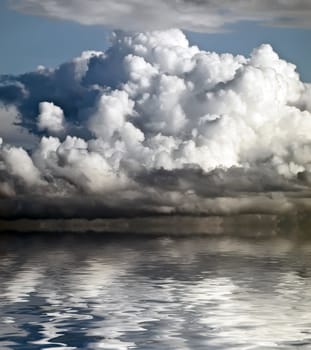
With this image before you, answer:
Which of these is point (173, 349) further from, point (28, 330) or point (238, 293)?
point (238, 293)

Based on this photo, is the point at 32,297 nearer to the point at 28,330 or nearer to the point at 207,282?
the point at 28,330

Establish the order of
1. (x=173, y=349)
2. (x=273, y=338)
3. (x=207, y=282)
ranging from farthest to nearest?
(x=207, y=282), (x=273, y=338), (x=173, y=349)

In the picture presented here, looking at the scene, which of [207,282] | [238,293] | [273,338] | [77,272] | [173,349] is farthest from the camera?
[77,272]

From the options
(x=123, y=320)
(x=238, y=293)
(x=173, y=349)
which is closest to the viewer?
(x=173, y=349)

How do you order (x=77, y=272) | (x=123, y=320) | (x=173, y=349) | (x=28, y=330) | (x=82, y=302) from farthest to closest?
(x=77, y=272) → (x=82, y=302) → (x=123, y=320) → (x=28, y=330) → (x=173, y=349)

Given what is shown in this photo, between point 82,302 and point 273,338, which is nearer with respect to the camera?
point 273,338

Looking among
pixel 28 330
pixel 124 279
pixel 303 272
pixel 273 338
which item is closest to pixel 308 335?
pixel 273 338

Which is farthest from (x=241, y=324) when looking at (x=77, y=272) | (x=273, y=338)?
(x=77, y=272)

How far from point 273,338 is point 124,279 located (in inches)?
3055

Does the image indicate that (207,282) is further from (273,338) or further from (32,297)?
(273,338)

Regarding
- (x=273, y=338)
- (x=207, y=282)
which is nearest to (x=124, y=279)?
(x=207, y=282)

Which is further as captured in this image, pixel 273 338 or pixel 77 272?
pixel 77 272

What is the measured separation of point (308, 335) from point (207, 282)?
217 feet

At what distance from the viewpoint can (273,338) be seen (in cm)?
8675
